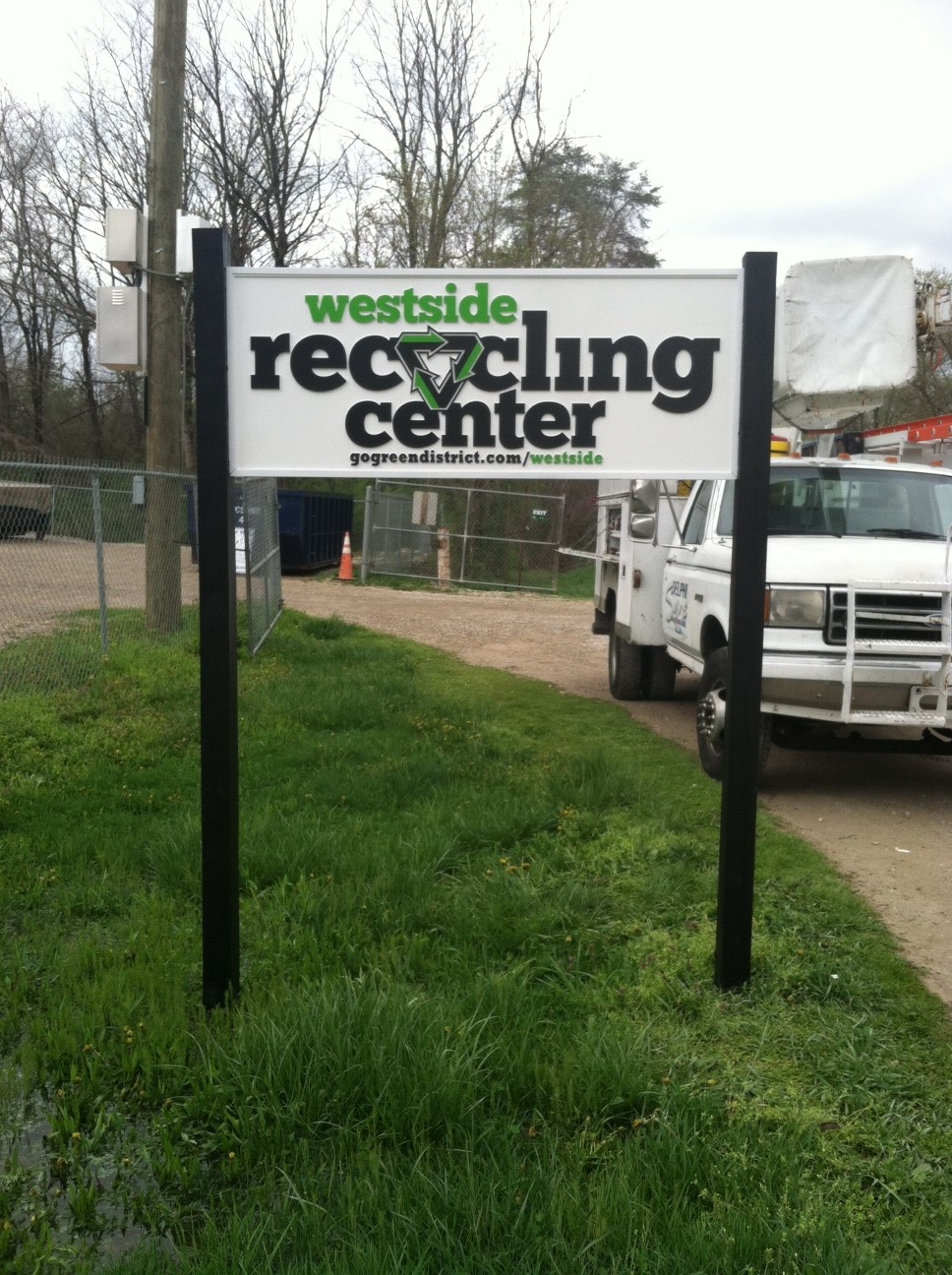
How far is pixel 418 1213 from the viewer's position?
2.71 m

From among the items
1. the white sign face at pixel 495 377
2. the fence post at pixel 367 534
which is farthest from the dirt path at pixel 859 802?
the fence post at pixel 367 534

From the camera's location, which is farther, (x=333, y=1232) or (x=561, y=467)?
(x=561, y=467)

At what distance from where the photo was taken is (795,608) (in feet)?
22.0

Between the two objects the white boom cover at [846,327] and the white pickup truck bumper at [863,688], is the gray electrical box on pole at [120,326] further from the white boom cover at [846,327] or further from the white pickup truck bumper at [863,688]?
the white pickup truck bumper at [863,688]

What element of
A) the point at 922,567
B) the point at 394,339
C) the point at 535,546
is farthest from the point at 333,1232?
the point at 535,546

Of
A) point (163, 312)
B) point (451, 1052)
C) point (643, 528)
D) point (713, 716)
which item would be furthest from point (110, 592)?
point (451, 1052)

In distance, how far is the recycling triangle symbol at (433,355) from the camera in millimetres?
3883

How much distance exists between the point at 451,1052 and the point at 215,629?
1.46m

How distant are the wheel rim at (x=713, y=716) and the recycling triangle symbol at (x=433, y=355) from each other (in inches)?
142

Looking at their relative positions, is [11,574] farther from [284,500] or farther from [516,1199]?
[516,1199]

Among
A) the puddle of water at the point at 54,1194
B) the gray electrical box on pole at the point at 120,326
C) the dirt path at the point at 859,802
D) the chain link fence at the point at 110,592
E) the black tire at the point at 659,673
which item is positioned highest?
the gray electrical box on pole at the point at 120,326

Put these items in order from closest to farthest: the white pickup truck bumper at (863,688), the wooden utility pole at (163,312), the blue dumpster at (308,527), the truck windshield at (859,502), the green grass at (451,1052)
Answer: the green grass at (451,1052) → the white pickup truck bumper at (863,688) → the truck windshield at (859,502) → the wooden utility pole at (163,312) → the blue dumpster at (308,527)

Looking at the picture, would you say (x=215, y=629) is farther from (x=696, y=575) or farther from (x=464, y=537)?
(x=464, y=537)

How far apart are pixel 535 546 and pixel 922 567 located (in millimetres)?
20500
